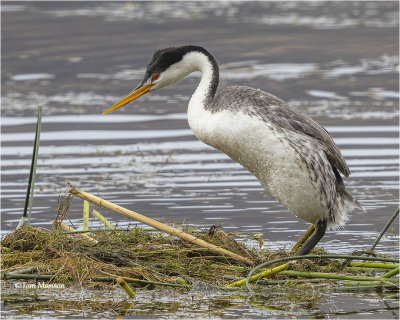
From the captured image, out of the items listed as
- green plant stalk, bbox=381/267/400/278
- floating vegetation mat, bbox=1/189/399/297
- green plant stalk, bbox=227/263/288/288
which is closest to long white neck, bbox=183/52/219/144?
floating vegetation mat, bbox=1/189/399/297

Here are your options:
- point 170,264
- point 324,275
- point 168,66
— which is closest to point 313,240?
point 324,275

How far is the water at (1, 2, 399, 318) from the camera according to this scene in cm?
1091

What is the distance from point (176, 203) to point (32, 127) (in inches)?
210

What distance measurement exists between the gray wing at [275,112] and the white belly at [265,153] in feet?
0.30

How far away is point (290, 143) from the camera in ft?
26.5

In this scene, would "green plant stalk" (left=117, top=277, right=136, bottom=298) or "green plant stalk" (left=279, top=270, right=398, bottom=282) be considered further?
"green plant stalk" (left=279, top=270, right=398, bottom=282)

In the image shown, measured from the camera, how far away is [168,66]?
8.68 meters

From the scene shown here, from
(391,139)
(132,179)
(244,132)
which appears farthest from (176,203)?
(391,139)

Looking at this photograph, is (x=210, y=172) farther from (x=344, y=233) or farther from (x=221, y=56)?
(x=221, y=56)

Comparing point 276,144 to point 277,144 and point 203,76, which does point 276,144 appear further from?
point 203,76

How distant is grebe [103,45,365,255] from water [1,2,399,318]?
836 millimetres

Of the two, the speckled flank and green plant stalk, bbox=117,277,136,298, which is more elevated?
the speckled flank

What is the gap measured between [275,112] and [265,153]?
344mm

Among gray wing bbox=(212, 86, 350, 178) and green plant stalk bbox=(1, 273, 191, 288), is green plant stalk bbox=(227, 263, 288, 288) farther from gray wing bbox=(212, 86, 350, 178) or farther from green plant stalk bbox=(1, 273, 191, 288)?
gray wing bbox=(212, 86, 350, 178)
